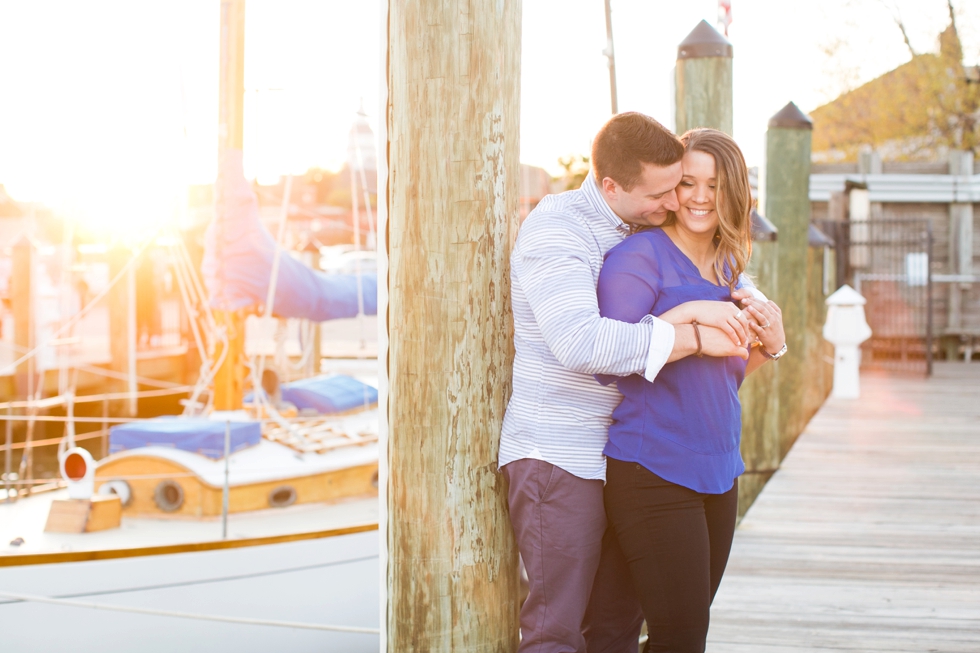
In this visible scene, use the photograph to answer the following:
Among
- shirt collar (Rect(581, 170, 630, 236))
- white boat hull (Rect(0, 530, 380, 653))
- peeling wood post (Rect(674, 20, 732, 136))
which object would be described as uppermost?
peeling wood post (Rect(674, 20, 732, 136))

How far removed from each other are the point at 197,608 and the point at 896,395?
7.13 m

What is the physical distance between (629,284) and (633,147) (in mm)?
312

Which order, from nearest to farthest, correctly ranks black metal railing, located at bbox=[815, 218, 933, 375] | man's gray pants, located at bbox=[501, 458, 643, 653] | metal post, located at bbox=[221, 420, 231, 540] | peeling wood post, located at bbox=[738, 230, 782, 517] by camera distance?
1. man's gray pants, located at bbox=[501, 458, 643, 653]
2. peeling wood post, located at bbox=[738, 230, 782, 517]
3. metal post, located at bbox=[221, 420, 231, 540]
4. black metal railing, located at bbox=[815, 218, 933, 375]

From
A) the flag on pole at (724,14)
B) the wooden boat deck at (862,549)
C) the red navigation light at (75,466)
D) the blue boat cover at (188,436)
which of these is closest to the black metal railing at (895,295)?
the wooden boat deck at (862,549)

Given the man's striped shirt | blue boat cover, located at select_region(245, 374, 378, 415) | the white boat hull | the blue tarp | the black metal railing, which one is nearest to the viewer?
the man's striped shirt

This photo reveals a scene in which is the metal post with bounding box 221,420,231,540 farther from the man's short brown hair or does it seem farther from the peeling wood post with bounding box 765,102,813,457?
the man's short brown hair

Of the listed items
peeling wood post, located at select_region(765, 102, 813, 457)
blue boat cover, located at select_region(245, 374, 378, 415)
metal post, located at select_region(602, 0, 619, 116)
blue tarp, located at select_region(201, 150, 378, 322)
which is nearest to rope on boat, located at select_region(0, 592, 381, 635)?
metal post, located at select_region(602, 0, 619, 116)

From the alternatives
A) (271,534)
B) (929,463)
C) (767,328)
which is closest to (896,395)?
(929,463)

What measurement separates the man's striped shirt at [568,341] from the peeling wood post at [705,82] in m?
2.38

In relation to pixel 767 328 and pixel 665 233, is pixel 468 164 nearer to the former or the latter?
pixel 665 233

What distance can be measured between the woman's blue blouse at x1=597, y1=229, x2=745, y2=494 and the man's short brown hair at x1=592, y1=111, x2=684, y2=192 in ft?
0.48

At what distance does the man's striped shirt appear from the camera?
1.76 metres

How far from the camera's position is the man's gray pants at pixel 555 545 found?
6.22ft

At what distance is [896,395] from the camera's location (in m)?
9.22
